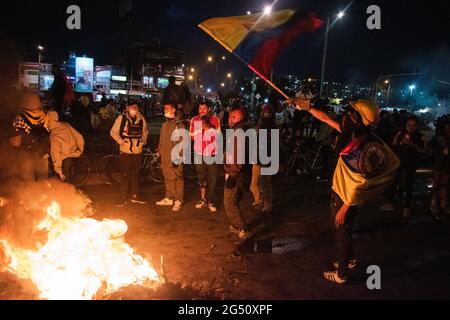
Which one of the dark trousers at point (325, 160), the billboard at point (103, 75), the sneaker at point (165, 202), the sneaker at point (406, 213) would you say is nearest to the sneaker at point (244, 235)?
the sneaker at point (165, 202)

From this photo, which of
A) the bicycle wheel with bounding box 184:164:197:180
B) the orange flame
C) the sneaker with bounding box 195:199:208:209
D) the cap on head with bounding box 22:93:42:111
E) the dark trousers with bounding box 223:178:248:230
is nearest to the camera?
the orange flame

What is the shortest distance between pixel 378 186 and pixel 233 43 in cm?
296

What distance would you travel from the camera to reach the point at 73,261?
456 centimetres

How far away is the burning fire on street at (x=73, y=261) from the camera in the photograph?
167 inches

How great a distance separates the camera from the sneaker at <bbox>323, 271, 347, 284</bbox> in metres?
5.23

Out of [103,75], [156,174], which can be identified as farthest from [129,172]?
[103,75]

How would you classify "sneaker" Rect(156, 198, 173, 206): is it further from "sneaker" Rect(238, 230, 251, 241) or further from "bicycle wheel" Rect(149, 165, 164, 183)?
"sneaker" Rect(238, 230, 251, 241)

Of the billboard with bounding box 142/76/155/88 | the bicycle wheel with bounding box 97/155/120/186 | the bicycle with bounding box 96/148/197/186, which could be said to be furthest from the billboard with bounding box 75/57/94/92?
the bicycle wheel with bounding box 97/155/120/186

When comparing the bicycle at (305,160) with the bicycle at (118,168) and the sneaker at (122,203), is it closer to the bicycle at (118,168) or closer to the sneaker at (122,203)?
the bicycle at (118,168)

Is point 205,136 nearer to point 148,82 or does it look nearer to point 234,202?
point 234,202

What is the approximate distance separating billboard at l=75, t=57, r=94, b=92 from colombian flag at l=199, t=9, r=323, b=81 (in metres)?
40.1

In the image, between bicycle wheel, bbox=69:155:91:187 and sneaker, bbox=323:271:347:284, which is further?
bicycle wheel, bbox=69:155:91:187

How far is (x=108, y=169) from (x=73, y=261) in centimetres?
645

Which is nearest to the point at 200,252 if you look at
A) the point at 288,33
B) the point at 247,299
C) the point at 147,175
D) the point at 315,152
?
the point at 247,299
